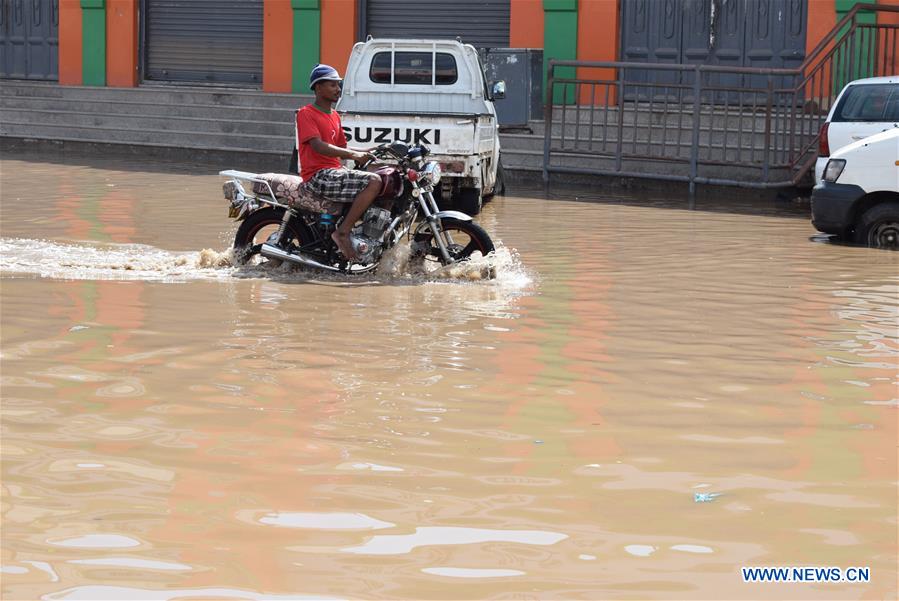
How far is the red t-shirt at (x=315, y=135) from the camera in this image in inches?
396

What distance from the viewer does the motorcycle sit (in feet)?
33.2

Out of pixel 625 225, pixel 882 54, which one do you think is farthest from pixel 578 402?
pixel 882 54

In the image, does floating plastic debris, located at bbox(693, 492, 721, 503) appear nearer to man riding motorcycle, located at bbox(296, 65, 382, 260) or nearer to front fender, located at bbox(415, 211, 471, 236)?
front fender, located at bbox(415, 211, 471, 236)

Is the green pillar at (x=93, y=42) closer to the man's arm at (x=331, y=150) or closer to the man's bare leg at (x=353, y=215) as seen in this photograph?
the man's arm at (x=331, y=150)

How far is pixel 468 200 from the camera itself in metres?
14.6

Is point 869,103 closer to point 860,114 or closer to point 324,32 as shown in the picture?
point 860,114

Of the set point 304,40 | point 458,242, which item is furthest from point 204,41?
point 458,242

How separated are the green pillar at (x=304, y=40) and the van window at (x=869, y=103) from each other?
1113cm

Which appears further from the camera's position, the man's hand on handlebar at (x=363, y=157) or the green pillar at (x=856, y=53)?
the green pillar at (x=856, y=53)

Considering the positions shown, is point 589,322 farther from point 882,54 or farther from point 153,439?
point 882,54

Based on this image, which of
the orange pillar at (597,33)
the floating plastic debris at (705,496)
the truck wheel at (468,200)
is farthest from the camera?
the orange pillar at (597,33)

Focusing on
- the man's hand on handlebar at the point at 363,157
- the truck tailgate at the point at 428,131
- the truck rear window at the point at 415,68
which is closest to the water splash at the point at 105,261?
the man's hand on handlebar at the point at 363,157

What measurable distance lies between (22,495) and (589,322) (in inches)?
170

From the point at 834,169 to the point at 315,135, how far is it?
200 inches
